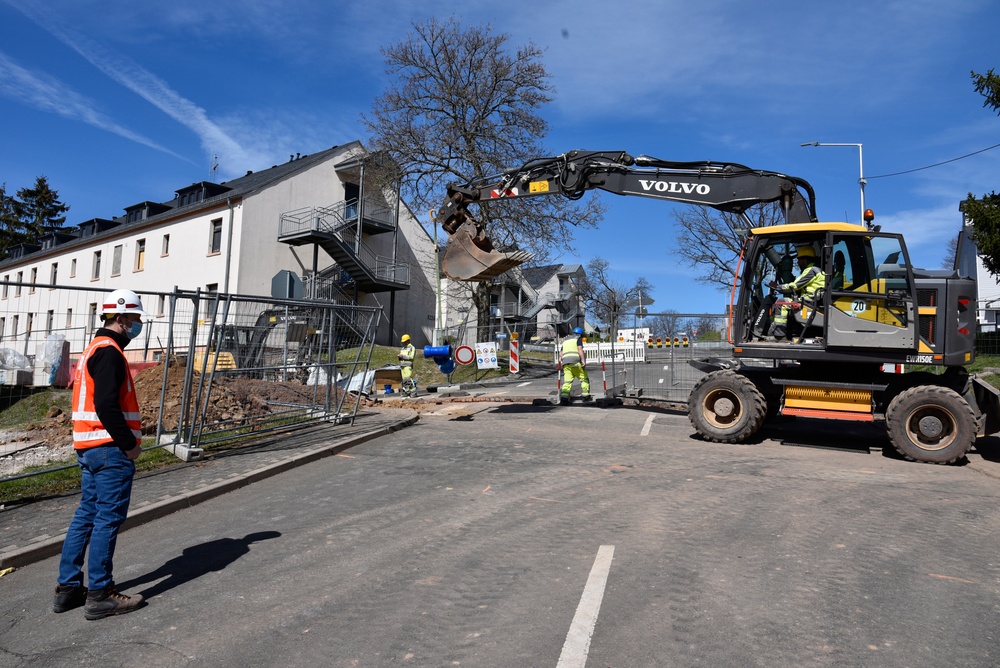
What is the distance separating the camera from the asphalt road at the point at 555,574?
3480mm

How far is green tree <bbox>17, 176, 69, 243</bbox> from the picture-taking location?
60081 millimetres

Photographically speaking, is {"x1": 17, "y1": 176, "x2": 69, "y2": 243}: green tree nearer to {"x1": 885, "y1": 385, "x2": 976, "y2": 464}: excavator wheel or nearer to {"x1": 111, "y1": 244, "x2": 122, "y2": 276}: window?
{"x1": 111, "y1": 244, "x2": 122, "y2": 276}: window

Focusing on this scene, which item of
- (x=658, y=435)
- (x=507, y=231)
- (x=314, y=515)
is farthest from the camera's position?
(x=507, y=231)

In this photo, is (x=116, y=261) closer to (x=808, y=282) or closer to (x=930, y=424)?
(x=808, y=282)

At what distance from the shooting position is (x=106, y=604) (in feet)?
12.9

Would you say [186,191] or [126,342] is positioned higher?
[186,191]

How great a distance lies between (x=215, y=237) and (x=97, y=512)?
1214 inches

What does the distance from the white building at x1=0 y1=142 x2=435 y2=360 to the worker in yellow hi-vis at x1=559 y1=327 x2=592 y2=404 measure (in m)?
15.6

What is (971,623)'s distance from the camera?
3756 mm

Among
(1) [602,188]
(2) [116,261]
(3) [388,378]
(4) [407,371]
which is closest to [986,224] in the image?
(1) [602,188]

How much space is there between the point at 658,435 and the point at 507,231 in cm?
1681

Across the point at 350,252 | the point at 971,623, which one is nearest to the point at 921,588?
the point at 971,623

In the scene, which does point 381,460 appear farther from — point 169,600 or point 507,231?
point 507,231

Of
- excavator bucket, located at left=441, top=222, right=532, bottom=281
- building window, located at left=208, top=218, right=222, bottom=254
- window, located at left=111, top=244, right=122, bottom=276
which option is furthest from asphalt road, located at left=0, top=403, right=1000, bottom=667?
window, located at left=111, top=244, right=122, bottom=276
